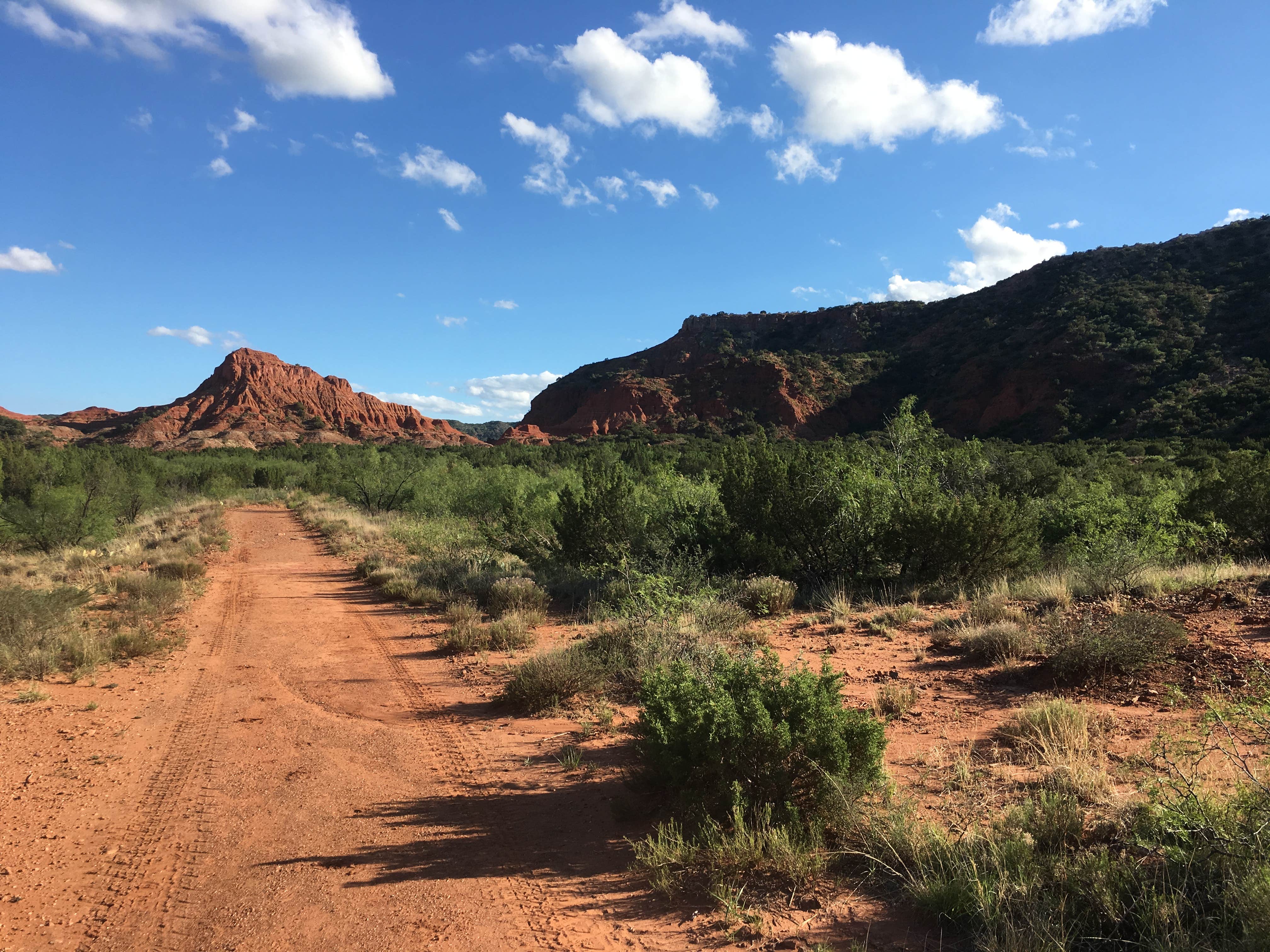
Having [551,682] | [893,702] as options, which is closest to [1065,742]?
[893,702]

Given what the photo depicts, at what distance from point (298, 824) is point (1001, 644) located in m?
6.60

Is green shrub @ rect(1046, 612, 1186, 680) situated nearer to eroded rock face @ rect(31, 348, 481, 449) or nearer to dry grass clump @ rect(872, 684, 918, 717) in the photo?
dry grass clump @ rect(872, 684, 918, 717)

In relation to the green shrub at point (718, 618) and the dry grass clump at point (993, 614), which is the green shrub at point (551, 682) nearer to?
the green shrub at point (718, 618)

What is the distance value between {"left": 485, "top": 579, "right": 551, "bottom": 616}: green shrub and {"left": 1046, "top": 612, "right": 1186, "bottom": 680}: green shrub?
23.1 feet

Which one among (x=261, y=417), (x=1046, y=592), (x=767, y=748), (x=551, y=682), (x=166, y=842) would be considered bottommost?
(x=166, y=842)

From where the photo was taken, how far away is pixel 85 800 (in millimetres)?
4859

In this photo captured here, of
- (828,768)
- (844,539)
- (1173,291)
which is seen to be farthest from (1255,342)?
(828,768)

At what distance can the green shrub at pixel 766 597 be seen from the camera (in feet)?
32.0

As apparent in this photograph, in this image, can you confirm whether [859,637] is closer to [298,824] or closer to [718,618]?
[718,618]

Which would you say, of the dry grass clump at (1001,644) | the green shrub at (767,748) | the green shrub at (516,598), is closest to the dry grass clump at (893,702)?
the dry grass clump at (1001,644)

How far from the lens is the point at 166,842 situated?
14.0ft

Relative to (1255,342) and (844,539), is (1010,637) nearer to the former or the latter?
(844,539)

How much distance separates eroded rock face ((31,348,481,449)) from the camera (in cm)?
9100

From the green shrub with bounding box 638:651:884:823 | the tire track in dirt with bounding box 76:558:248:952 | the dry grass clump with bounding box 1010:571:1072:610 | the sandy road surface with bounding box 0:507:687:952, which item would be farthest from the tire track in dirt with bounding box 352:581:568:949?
the dry grass clump with bounding box 1010:571:1072:610
